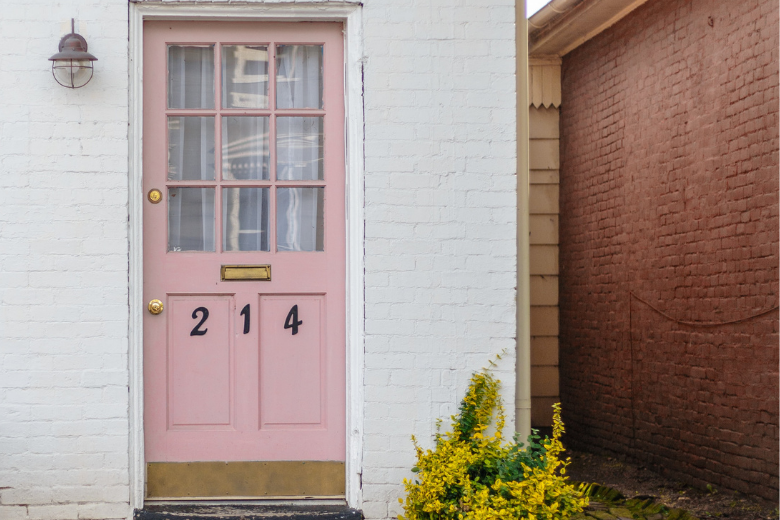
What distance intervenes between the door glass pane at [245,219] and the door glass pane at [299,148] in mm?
166

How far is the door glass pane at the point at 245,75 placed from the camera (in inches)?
173

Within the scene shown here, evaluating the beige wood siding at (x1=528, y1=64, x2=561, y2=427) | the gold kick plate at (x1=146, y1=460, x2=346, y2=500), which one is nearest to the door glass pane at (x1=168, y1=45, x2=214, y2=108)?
the gold kick plate at (x1=146, y1=460, x2=346, y2=500)

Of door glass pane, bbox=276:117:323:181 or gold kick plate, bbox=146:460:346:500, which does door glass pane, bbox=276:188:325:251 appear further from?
gold kick plate, bbox=146:460:346:500

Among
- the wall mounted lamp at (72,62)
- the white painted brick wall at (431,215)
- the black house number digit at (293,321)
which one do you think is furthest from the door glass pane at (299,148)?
the wall mounted lamp at (72,62)

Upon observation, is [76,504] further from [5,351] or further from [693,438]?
[693,438]

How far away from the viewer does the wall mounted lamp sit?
13.3ft

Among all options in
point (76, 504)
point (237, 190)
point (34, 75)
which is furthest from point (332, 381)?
point (34, 75)

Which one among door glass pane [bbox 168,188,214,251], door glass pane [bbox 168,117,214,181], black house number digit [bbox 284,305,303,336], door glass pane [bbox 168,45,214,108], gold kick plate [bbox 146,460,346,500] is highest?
door glass pane [bbox 168,45,214,108]

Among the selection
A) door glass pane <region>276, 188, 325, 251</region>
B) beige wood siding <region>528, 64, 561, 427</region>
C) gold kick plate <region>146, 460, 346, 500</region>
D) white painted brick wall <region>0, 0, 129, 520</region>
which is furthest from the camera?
beige wood siding <region>528, 64, 561, 427</region>

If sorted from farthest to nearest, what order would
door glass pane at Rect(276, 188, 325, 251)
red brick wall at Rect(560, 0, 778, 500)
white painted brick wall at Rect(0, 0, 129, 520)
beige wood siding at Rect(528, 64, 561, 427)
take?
beige wood siding at Rect(528, 64, 561, 427)
red brick wall at Rect(560, 0, 778, 500)
door glass pane at Rect(276, 188, 325, 251)
white painted brick wall at Rect(0, 0, 129, 520)

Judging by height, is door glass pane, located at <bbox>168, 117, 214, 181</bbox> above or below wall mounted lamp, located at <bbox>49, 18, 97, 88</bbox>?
below

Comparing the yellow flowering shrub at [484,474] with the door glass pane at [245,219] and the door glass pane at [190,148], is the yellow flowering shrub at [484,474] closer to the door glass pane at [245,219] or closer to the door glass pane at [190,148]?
the door glass pane at [245,219]

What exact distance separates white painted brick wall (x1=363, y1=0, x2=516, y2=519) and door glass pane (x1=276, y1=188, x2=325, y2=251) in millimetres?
313

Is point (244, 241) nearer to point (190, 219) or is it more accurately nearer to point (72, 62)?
point (190, 219)
